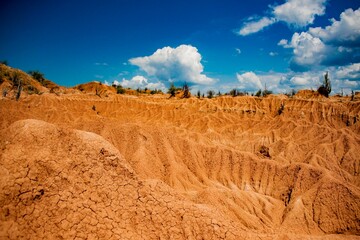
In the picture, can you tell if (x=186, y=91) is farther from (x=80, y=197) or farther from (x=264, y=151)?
(x=80, y=197)

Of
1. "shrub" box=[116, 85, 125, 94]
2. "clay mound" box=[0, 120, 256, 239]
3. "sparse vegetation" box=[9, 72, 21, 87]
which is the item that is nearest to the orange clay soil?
"clay mound" box=[0, 120, 256, 239]

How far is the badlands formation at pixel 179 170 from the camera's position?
8.77 metres

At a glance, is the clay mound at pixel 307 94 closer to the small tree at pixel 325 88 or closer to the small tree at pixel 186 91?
the small tree at pixel 325 88

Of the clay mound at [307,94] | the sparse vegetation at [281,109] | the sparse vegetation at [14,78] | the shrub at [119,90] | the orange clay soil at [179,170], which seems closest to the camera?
the orange clay soil at [179,170]

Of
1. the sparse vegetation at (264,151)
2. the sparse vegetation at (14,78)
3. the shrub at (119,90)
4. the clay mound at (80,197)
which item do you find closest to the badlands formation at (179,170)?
the clay mound at (80,197)

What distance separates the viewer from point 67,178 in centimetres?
922

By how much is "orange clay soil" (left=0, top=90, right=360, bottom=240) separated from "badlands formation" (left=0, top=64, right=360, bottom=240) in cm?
5

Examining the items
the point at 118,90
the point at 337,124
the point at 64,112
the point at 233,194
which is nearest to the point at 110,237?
the point at 233,194

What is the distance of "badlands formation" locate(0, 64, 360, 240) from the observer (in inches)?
345

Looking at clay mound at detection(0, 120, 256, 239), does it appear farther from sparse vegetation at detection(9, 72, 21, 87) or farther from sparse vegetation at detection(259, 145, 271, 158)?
sparse vegetation at detection(9, 72, 21, 87)

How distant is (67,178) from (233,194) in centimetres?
1503

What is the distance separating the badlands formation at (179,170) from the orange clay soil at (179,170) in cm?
5

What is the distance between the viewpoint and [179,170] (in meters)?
25.6

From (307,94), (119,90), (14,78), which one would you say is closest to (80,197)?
(307,94)
